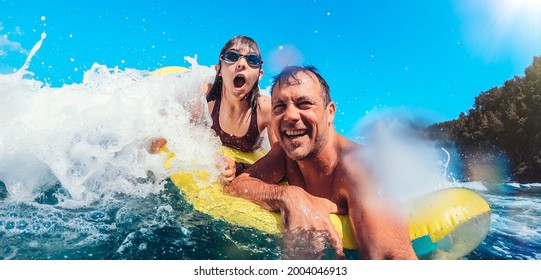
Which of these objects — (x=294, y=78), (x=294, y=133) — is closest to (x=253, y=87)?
(x=294, y=78)

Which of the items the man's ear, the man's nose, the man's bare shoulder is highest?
the man's ear

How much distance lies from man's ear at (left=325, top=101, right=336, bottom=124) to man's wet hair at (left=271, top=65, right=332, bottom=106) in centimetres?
4

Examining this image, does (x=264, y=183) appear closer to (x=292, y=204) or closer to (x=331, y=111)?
(x=292, y=204)

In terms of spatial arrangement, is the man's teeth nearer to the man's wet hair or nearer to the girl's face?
the man's wet hair

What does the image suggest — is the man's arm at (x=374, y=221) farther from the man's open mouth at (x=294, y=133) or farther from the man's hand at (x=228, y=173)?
the man's hand at (x=228, y=173)

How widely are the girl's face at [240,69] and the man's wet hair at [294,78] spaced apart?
1365mm

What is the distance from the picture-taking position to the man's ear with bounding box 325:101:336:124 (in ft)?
10.5

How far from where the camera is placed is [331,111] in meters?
3.25

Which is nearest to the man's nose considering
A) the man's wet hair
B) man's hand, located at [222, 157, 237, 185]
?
the man's wet hair

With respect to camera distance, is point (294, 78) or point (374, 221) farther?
point (294, 78)

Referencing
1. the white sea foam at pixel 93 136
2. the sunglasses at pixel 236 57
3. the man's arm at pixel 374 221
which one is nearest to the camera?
the man's arm at pixel 374 221

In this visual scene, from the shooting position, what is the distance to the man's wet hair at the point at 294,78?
3.13m

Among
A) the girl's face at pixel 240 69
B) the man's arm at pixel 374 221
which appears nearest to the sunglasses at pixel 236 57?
the girl's face at pixel 240 69

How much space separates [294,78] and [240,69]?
A: 5.26 ft
